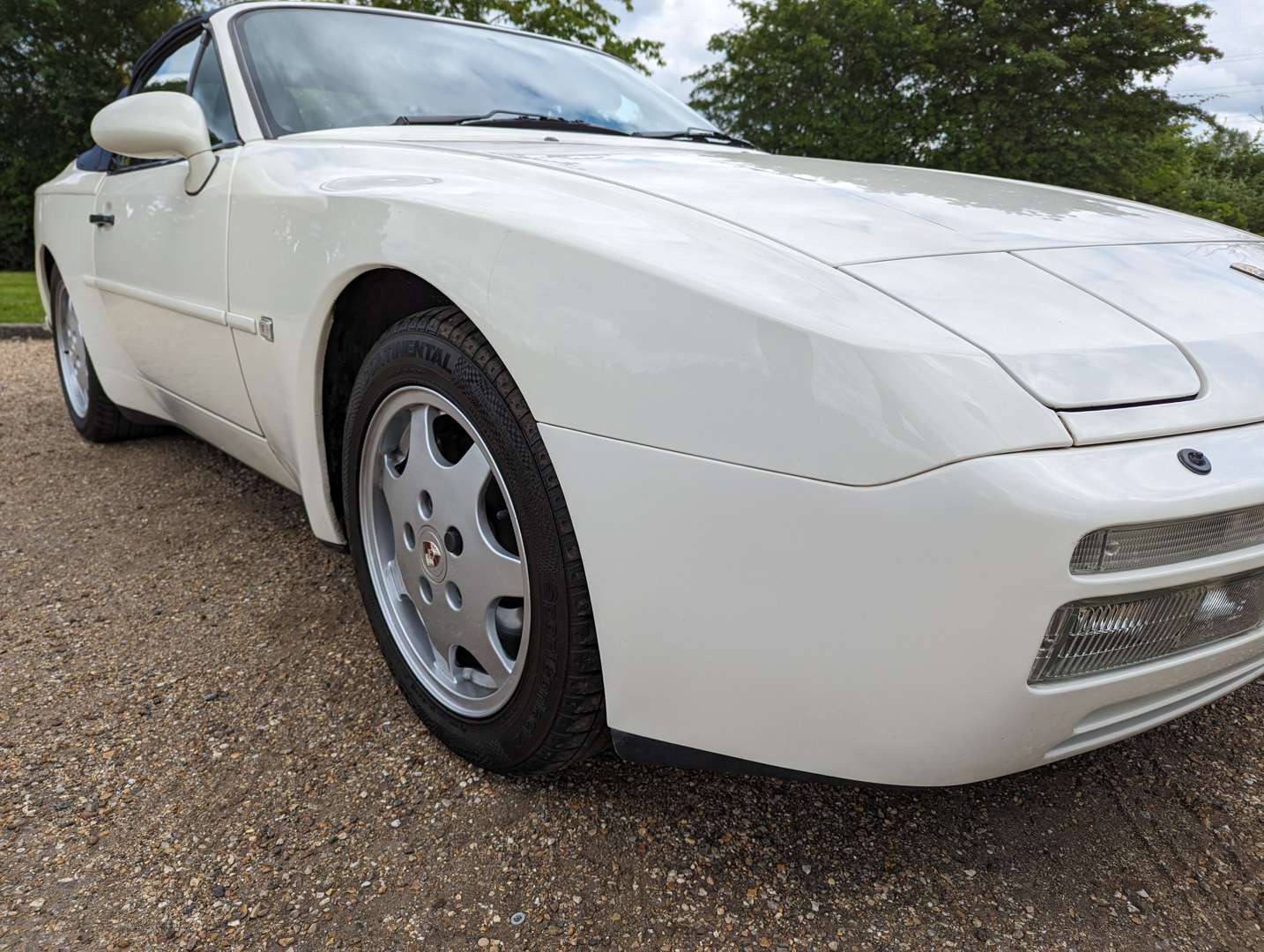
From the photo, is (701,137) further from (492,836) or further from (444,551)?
(492,836)

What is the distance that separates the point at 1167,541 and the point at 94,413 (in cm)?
383

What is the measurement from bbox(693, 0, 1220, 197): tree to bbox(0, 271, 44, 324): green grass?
13614mm

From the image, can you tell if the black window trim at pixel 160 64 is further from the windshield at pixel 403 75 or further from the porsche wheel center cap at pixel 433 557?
the porsche wheel center cap at pixel 433 557

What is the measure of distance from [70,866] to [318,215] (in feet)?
3.94

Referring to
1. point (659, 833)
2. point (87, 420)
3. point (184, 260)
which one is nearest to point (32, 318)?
point (87, 420)

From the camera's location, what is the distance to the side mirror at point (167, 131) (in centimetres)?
223

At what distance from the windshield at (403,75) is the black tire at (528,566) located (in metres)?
0.91

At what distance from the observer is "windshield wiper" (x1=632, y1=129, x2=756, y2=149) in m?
2.60

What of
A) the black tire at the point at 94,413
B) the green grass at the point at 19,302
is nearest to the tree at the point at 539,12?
the green grass at the point at 19,302

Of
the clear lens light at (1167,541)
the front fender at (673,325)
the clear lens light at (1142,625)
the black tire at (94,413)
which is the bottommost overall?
the black tire at (94,413)

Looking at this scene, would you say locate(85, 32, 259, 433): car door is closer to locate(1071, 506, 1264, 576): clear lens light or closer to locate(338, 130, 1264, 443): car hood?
locate(338, 130, 1264, 443): car hood

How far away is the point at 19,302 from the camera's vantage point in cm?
879

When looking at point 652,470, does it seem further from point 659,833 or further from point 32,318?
point 32,318

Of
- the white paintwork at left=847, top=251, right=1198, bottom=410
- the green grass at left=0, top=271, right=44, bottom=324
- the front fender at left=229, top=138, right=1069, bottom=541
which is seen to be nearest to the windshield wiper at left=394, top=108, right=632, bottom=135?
the front fender at left=229, top=138, right=1069, bottom=541
